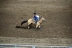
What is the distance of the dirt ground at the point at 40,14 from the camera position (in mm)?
1784

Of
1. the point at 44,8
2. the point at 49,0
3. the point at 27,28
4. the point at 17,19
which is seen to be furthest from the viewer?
the point at 49,0

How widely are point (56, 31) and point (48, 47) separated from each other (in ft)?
1.29

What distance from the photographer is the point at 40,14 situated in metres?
2.13

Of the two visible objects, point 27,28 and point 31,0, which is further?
point 31,0

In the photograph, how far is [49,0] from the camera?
97.3 inches

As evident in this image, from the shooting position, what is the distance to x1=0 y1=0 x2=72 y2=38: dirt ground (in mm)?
1784

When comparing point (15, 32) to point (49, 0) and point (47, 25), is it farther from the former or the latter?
point (49, 0)

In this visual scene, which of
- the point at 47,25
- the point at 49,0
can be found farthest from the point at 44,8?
the point at 47,25

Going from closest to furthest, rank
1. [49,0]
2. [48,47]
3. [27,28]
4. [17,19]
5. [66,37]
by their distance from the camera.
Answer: [48,47], [66,37], [27,28], [17,19], [49,0]

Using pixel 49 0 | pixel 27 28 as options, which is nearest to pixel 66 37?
pixel 27 28

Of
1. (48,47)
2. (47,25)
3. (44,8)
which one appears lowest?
(48,47)

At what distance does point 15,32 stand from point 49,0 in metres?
0.95

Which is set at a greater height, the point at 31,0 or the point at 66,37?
the point at 31,0

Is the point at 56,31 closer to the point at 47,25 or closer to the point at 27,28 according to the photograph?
the point at 47,25
